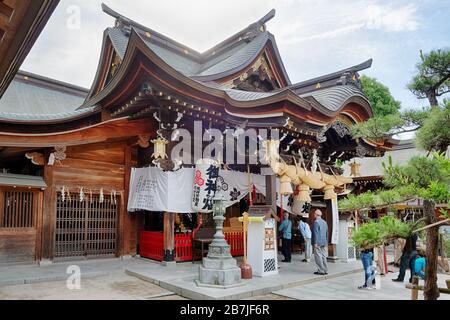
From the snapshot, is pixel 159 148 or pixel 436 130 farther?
pixel 159 148

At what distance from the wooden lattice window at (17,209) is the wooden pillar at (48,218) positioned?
0.31 metres

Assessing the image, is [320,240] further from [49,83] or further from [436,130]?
[49,83]

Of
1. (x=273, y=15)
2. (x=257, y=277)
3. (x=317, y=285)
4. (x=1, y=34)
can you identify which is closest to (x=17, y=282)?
(x=257, y=277)

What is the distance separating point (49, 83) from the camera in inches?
664

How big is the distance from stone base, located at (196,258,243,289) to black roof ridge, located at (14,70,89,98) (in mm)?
13703

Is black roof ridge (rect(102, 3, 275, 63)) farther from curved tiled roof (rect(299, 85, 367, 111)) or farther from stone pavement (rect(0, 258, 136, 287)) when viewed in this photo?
stone pavement (rect(0, 258, 136, 287))

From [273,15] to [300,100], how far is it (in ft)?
25.7

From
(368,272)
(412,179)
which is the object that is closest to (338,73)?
(368,272)

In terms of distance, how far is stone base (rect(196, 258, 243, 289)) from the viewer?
681 cm

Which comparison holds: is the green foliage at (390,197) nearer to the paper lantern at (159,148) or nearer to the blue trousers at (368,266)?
the blue trousers at (368,266)

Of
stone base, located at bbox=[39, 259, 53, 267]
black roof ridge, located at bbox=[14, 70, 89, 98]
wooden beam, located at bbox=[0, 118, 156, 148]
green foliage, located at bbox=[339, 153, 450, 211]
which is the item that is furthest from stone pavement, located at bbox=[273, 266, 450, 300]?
black roof ridge, located at bbox=[14, 70, 89, 98]


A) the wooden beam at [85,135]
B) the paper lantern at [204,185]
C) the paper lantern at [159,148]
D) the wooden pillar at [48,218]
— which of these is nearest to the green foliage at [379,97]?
the paper lantern at [204,185]

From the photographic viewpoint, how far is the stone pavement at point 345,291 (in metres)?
6.71

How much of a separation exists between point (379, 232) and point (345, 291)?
12.9 feet
